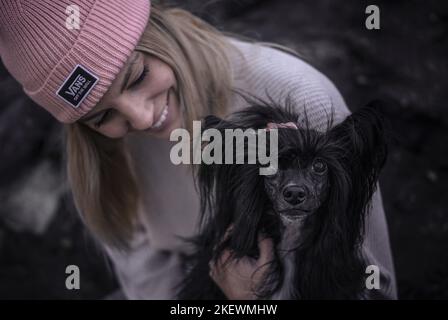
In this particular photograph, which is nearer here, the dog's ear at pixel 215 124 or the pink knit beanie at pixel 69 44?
the dog's ear at pixel 215 124

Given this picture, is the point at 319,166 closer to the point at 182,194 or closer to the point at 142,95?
the point at 142,95

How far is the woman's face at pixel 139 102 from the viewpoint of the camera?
150 centimetres

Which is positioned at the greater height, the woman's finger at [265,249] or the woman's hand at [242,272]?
the woman's finger at [265,249]

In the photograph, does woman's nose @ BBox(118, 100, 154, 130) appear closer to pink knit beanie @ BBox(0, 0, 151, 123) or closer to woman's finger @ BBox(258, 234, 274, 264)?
pink knit beanie @ BBox(0, 0, 151, 123)

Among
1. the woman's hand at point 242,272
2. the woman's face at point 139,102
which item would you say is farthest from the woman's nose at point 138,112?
the woman's hand at point 242,272

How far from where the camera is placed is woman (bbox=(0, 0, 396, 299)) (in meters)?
1.40

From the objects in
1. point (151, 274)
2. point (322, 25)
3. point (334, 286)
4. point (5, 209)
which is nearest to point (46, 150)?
point (5, 209)

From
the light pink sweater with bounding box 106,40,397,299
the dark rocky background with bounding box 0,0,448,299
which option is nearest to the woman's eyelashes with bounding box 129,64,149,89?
the light pink sweater with bounding box 106,40,397,299

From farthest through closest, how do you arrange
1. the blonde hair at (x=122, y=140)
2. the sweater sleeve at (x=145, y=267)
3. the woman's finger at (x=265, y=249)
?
the sweater sleeve at (x=145, y=267), the blonde hair at (x=122, y=140), the woman's finger at (x=265, y=249)

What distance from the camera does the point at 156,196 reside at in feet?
6.82

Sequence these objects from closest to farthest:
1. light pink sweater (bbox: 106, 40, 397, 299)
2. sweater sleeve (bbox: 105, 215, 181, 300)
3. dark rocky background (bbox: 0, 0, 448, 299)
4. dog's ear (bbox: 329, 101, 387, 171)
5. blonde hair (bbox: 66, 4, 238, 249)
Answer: dog's ear (bbox: 329, 101, 387, 171) → light pink sweater (bbox: 106, 40, 397, 299) → blonde hair (bbox: 66, 4, 238, 249) → sweater sleeve (bbox: 105, 215, 181, 300) → dark rocky background (bbox: 0, 0, 448, 299)

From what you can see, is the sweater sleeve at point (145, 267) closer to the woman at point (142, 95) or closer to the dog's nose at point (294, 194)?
the woman at point (142, 95)

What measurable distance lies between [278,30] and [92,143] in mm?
1451

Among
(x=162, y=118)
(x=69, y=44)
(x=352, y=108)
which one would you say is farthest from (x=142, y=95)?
(x=352, y=108)
